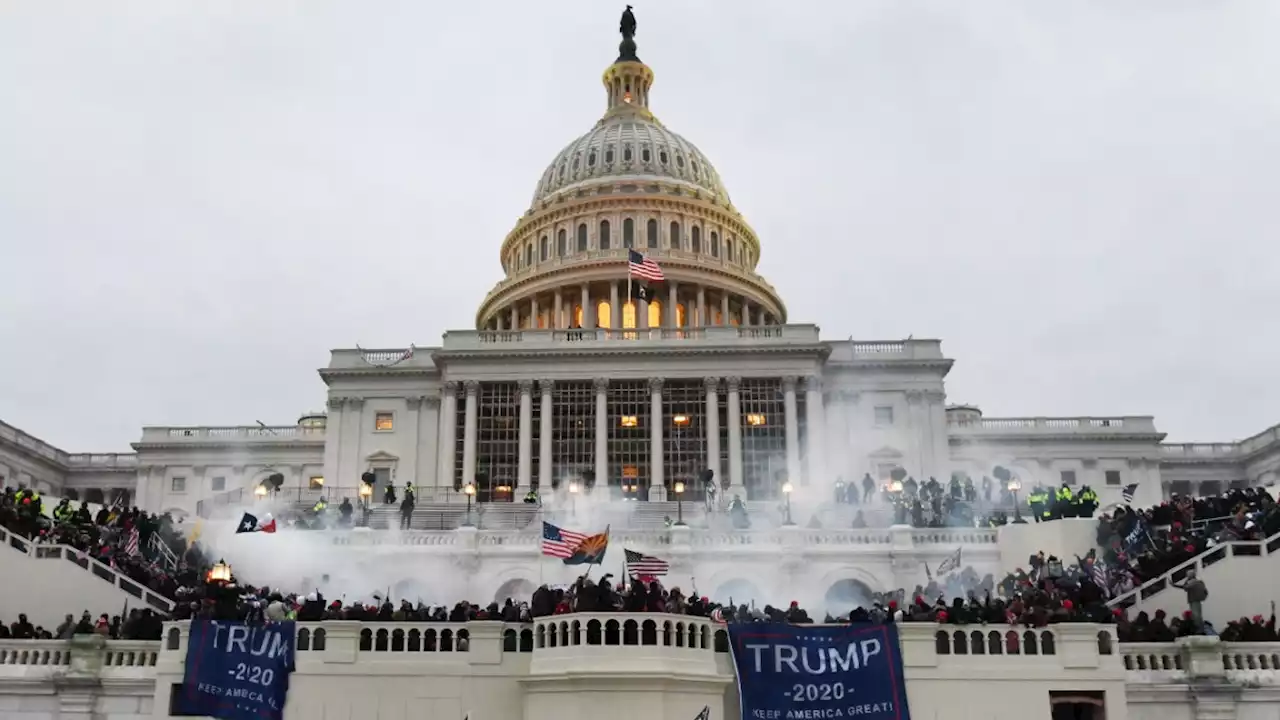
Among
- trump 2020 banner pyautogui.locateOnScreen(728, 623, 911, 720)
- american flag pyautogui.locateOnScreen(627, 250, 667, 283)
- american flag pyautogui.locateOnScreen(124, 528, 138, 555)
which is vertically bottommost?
trump 2020 banner pyautogui.locateOnScreen(728, 623, 911, 720)

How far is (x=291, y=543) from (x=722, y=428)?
31.4m

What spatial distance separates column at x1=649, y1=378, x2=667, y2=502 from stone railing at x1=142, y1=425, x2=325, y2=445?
27368 mm

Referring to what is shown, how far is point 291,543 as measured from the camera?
4078 centimetres

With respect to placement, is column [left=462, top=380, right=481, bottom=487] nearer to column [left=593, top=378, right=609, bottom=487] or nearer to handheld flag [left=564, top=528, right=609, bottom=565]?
column [left=593, top=378, right=609, bottom=487]

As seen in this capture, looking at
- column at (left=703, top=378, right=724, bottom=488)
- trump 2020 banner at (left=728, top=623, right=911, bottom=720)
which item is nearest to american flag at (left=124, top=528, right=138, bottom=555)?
trump 2020 banner at (left=728, top=623, right=911, bottom=720)

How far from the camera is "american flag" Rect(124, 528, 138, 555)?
1460 inches

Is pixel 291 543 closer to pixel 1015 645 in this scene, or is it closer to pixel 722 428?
pixel 1015 645

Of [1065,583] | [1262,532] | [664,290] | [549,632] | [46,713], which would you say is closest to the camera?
[549,632]

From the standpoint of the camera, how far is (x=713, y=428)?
66.4 m

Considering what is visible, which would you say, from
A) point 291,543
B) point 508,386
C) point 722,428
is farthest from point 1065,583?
point 508,386

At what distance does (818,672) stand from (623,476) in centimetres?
4249

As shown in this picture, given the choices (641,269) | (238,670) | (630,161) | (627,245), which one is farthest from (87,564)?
(630,161)

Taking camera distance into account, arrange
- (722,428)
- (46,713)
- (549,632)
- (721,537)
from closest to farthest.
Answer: (549,632) → (46,713) → (721,537) → (722,428)

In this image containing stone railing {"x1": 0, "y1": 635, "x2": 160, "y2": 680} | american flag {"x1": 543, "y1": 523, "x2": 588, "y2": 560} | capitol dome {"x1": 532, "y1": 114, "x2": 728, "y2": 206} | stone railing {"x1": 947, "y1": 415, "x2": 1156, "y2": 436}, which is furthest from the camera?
capitol dome {"x1": 532, "y1": 114, "x2": 728, "y2": 206}
